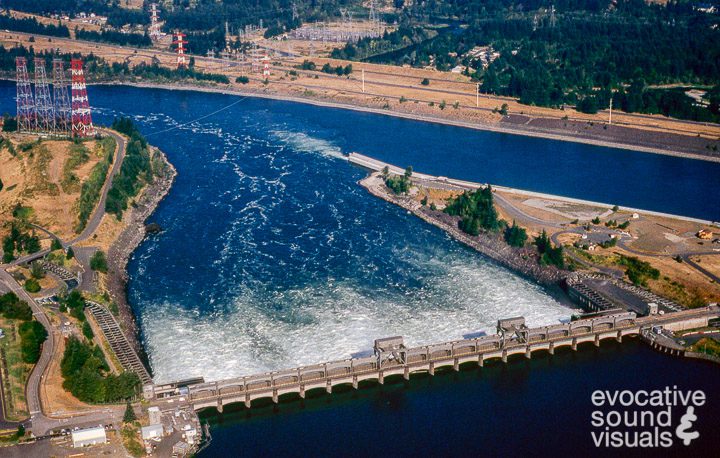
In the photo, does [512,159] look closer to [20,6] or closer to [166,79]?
[166,79]

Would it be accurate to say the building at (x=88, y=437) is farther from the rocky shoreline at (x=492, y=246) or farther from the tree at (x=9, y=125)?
the tree at (x=9, y=125)

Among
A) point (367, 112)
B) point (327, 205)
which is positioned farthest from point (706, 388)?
point (367, 112)

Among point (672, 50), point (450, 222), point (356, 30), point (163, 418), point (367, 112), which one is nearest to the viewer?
point (163, 418)

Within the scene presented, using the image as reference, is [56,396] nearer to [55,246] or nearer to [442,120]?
[55,246]

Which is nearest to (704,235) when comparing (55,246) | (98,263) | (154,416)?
(154,416)

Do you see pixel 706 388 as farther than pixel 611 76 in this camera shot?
No

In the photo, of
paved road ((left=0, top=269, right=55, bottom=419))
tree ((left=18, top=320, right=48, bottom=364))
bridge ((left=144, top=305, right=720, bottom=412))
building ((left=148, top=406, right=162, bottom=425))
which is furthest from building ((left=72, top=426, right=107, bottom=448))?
tree ((left=18, top=320, right=48, bottom=364))

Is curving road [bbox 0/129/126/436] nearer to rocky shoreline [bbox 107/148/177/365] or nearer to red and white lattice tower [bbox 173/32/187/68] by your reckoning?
rocky shoreline [bbox 107/148/177/365]
